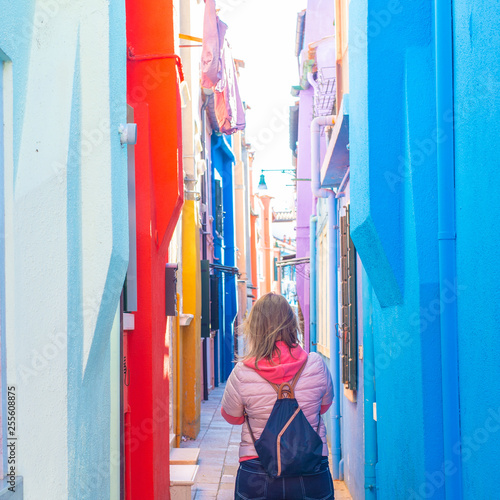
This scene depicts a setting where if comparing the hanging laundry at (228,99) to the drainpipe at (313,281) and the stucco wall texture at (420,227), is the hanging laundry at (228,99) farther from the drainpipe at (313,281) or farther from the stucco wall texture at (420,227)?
the stucco wall texture at (420,227)

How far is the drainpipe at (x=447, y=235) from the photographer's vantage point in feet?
9.70

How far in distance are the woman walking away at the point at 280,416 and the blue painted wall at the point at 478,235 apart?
0.68m

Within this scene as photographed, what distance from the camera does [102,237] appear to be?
10.1ft

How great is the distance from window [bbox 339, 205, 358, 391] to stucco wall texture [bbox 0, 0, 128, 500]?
145 inches

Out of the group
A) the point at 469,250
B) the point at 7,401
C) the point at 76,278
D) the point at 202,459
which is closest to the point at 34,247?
the point at 76,278

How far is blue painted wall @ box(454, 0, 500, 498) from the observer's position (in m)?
2.30

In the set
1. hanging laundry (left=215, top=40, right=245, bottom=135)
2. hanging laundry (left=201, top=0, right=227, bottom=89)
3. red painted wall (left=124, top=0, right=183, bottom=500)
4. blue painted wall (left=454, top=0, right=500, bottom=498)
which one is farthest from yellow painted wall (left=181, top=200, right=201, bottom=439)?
blue painted wall (left=454, top=0, right=500, bottom=498)

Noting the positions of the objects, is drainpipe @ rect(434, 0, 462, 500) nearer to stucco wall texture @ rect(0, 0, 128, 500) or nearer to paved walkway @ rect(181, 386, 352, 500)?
stucco wall texture @ rect(0, 0, 128, 500)

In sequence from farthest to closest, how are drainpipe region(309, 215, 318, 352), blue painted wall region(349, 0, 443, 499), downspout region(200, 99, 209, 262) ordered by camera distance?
downspout region(200, 99, 209, 262), drainpipe region(309, 215, 318, 352), blue painted wall region(349, 0, 443, 499)

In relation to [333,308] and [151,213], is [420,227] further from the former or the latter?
[333,308]

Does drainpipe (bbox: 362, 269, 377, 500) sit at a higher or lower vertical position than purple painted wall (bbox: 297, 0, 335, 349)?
lower

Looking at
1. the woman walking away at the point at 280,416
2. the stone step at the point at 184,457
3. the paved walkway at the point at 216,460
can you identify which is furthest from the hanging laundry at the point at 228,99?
the woman walking away at the point at 280,416

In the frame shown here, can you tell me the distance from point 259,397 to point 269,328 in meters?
0.36

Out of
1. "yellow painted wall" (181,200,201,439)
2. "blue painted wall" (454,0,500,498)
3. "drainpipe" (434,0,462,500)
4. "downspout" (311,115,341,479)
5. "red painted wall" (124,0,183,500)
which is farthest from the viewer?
"yellow painted wall" (181,200,201,439)
